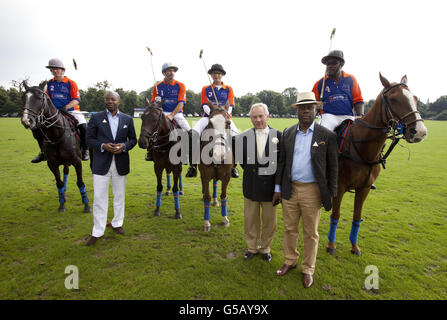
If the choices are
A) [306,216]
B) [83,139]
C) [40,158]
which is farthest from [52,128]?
[306,216]

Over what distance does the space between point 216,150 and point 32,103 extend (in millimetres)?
4447

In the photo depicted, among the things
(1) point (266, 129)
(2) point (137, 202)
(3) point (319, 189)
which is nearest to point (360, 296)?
(3) point (319, 189)

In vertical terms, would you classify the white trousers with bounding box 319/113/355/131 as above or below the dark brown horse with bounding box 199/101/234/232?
above

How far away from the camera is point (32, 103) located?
16.4 feet

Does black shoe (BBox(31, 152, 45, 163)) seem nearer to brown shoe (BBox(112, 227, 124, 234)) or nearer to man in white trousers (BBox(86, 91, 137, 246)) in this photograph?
man in white trousers (BBox(86, 91, 137, 246))

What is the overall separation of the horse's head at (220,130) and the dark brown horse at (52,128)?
13.2ft

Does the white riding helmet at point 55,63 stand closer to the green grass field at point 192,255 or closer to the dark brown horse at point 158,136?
the dark brown horse at point 158,136

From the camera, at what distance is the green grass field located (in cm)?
331

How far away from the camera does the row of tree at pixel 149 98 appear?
61291 mm

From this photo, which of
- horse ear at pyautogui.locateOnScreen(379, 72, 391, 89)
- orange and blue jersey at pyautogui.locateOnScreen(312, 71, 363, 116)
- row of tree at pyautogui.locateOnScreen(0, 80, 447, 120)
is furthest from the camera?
row of tree at pyautogui.locateOnScreen(0, 80, 447, 120)

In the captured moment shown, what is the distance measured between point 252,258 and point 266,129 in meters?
2.43

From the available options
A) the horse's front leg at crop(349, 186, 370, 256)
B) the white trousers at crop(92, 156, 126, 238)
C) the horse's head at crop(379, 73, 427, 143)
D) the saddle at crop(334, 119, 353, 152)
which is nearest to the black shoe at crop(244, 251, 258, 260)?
the horse's front leg at crop(349, 186, 370, 256)

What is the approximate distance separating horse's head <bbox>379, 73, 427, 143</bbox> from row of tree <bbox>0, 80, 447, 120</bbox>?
143 ft

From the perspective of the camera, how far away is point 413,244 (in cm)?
457
